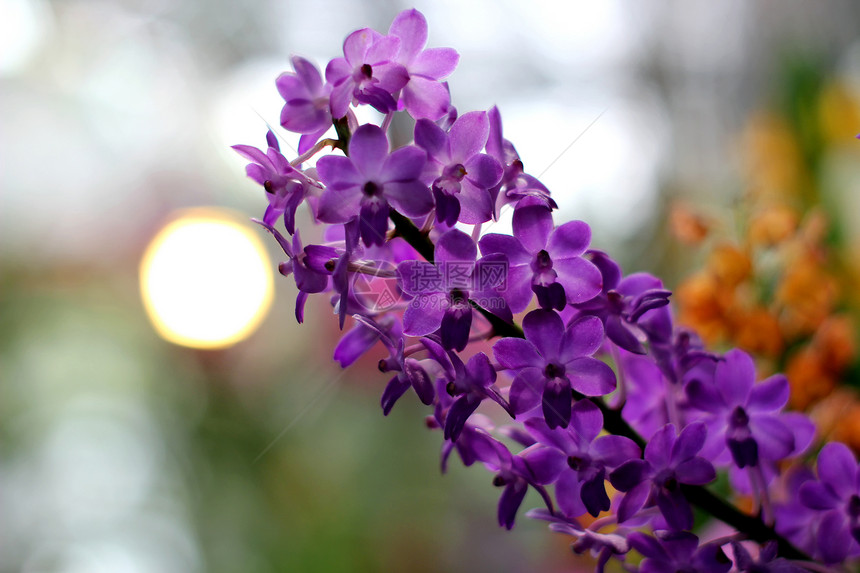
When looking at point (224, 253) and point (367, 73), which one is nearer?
point (367, 73)

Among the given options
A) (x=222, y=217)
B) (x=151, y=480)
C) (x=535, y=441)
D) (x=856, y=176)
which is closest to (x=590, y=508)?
(x=535, y=441)

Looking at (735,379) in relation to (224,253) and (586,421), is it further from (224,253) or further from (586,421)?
(224,253)

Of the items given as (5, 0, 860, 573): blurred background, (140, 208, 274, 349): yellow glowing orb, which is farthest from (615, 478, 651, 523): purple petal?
(140, 208, 274, 349): yellow glowing orb

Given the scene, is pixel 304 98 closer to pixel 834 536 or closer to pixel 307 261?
pixel 307 261

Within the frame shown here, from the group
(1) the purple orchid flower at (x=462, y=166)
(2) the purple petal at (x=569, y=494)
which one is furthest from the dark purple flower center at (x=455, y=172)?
(2) the purple petal at (x=569, y=494)

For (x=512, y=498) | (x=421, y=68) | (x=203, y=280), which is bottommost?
(x=512, y=498)

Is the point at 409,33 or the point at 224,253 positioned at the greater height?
the point at 224,253

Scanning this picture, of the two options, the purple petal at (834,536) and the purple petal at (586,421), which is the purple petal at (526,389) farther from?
the purple petal at (834,536)

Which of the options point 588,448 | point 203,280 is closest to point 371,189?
point 588,448
